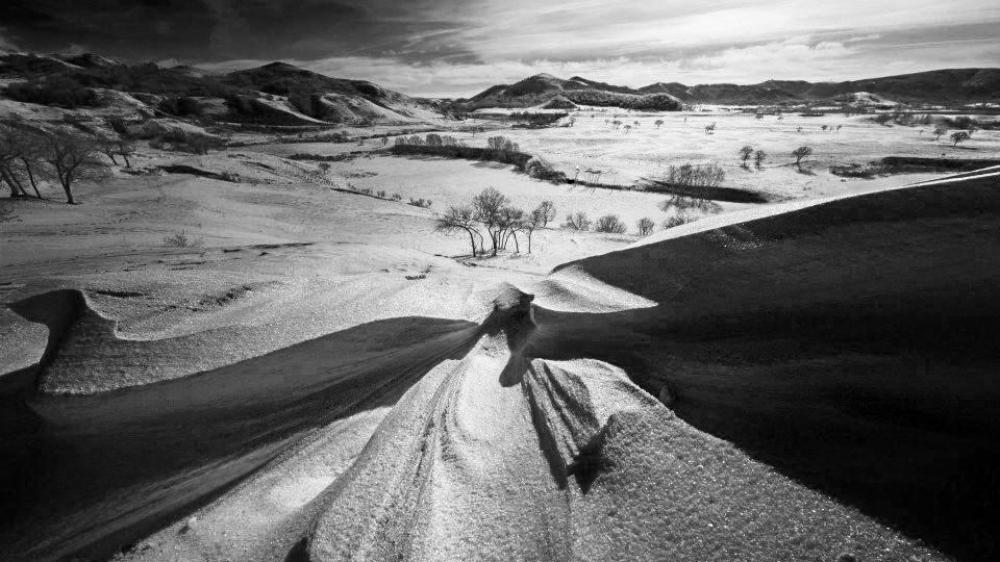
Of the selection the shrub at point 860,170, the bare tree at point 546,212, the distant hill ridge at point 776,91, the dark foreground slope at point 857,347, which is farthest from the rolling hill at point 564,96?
the dark foreground slope at point 857,347

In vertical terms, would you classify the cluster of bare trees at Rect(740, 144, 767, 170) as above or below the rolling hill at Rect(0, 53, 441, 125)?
below

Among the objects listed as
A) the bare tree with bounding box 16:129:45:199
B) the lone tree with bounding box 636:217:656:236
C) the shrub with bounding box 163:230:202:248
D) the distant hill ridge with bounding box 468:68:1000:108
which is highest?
the distant hill ridge with bounding box 468:68:1000:108

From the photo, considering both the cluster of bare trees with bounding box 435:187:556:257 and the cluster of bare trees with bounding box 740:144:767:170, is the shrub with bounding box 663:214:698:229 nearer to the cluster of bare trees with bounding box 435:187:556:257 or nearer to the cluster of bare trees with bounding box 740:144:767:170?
the cluster of bare trees with bounding box 435:187:556:257

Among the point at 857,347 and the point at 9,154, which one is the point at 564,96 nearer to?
the point at 9,154

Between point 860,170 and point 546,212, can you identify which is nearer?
point 546,212

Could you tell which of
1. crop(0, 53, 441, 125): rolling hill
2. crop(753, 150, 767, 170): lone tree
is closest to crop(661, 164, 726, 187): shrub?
crop(753, 150, 767, 170): lone tree

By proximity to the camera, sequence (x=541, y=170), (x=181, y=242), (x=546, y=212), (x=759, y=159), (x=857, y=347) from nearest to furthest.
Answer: (x=857, y=347)
(x=181, y=242)
(x=546, y=212)
(x=759, y=159)
(x=541, y=170)

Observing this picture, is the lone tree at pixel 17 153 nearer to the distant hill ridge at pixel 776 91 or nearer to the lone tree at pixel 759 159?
the lone tree at pixel 759 159

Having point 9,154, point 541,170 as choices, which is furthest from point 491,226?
point 9,154
